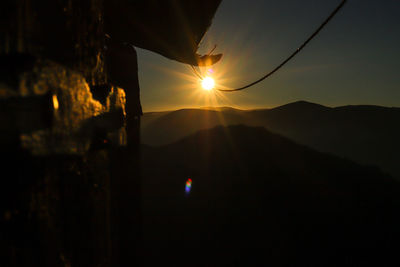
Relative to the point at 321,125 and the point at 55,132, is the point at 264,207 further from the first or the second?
the point at 321,125

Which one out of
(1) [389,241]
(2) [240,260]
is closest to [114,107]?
(2) [240,260]

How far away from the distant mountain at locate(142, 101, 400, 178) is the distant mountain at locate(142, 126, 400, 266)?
29676 mm

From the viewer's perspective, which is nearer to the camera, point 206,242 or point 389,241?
point 206,242

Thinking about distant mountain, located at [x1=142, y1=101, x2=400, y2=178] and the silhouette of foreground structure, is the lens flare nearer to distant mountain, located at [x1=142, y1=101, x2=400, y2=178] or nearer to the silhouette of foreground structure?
the silhouette of foreground structure

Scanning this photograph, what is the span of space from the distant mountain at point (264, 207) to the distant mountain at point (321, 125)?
97.4ft

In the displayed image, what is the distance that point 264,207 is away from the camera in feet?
48.1

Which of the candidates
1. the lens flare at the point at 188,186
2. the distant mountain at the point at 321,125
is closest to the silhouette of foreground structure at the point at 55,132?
the lens flare at the point at 188,186

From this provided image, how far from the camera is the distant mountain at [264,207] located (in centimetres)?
1142

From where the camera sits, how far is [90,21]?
715 millimetres

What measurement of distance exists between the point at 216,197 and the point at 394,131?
6796 cm

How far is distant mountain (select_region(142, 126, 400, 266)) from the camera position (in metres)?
11.4

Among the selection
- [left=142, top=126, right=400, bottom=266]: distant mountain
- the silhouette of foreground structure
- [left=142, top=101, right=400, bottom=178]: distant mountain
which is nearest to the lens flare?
[left=142, top=126, right=400, bottom=266]: distant mountain

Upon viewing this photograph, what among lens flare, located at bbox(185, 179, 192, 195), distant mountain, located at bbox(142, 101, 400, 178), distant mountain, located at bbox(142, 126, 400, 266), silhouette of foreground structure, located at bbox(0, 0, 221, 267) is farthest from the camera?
distant mountain, located at bbox(142, 101, 400, 178)

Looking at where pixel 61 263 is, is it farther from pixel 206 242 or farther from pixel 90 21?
pixel 206 242
